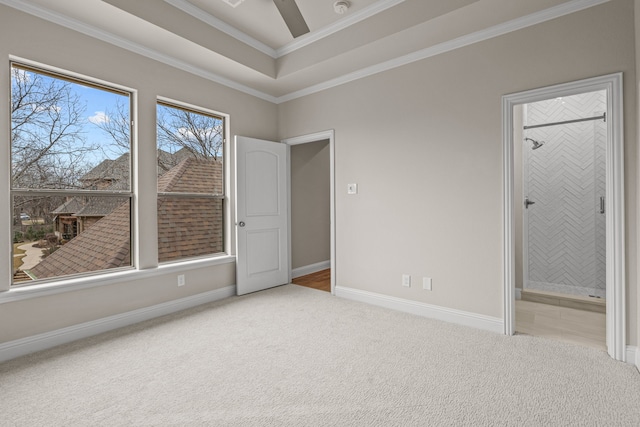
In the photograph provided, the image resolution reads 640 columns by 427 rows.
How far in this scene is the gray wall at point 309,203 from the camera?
5000 mm

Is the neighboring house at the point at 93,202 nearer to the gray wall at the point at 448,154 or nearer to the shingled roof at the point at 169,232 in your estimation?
the shingled roof at the point at 169,232

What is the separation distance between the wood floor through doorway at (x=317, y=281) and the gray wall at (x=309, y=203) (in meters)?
0.23

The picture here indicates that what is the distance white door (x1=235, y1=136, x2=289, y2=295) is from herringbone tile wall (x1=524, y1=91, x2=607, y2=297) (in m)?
3.25

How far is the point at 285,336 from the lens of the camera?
9.00 feet

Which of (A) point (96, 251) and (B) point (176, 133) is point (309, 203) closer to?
(B) point (176, 133)

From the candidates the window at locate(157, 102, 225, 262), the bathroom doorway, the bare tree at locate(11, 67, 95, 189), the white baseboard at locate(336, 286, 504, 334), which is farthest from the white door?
the bathroom doorway

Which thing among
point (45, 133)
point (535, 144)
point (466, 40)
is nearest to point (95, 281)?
point (45, 133)

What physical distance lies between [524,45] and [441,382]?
2793 millimetres

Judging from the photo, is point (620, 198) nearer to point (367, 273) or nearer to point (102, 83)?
point (367, 273)

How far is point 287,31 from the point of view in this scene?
3410 millimetres

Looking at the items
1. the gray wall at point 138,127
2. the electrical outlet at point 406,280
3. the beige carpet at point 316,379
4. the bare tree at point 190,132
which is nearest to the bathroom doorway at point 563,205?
the electrical outlet at point 406,280

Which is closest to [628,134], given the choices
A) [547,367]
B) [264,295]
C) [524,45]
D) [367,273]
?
[524,45]

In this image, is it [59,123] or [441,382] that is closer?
[441,382]

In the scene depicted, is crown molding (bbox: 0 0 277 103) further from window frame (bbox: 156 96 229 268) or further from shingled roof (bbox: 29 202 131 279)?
A: shingled roof (bbox: 29 202 131 279)
